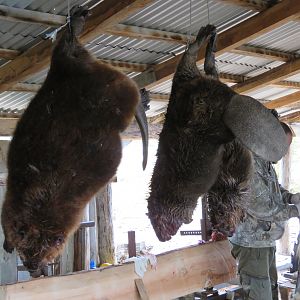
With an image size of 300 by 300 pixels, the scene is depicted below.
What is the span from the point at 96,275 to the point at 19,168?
1271 mm

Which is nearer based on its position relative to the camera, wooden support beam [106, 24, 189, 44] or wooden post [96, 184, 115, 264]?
wooden support beam [106, 24, 189, 44]

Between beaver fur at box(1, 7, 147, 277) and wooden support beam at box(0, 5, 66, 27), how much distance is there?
63.3 inches

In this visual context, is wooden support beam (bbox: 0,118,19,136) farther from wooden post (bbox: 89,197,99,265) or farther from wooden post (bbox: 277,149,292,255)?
A: wooden post (bbox: 277,149,292,255)

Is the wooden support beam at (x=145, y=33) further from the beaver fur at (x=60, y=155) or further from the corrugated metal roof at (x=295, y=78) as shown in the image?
the corrugated metal roof at (x=295, y=78)

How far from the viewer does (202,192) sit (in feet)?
6.35

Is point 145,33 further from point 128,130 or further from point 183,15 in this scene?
point 128,130

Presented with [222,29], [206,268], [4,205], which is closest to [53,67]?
[4,205]

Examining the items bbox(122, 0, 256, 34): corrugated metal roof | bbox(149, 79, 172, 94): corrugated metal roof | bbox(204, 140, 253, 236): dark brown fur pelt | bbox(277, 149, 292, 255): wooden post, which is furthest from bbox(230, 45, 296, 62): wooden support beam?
bbox(277, 149, 292, 255): wooden post

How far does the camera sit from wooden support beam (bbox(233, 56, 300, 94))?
540 centimetres

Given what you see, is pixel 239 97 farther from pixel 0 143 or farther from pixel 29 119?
pixel 0 143

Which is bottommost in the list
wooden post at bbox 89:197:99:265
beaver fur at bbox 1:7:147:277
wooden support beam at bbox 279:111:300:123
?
wooden post at bbox 89:197:99:265

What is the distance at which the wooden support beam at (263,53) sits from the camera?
480 centimetres

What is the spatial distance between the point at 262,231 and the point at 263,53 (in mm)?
2444

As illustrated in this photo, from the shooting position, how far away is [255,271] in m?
3.16
